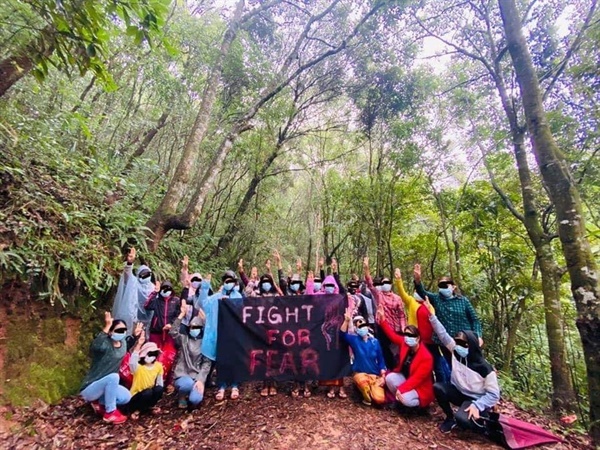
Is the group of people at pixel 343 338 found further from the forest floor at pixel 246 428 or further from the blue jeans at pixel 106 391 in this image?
the forest floor at pixel 246 428

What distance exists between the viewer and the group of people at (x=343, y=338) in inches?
159

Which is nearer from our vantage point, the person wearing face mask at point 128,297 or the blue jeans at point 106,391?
the blue jeans at point 106,391

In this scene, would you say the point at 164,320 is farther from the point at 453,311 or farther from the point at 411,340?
the point at 453,311

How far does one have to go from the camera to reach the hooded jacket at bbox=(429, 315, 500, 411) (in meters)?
3.78

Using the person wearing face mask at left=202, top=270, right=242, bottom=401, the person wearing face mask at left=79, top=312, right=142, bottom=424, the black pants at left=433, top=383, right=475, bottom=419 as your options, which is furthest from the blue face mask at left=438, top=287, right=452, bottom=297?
the person wearing face mask at left=79, top=312, right=142, bottom=424

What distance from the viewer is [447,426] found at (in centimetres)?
397

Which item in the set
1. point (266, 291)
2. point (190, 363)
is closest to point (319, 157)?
point (266, 291)

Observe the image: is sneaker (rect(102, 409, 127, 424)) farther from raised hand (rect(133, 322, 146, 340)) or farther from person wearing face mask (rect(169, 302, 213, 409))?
raised hand (rect(133, 322, 146, 340))

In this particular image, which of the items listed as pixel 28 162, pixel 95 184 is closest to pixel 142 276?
pixel 95 184

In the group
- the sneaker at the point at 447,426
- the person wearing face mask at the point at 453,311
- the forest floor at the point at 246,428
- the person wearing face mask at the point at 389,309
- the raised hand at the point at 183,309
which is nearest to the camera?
the forest floor at the point at 246,428

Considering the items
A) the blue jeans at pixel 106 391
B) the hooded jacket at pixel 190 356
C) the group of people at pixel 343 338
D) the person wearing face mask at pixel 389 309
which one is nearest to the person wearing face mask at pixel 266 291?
the group of people at pixel 343 338

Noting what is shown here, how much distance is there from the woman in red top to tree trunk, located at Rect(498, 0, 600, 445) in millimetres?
1761

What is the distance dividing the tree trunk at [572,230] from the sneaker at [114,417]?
5.81 meters

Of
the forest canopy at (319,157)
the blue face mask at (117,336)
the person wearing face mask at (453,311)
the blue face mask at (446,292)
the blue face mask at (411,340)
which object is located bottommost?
the blue face mask at (117,336)
